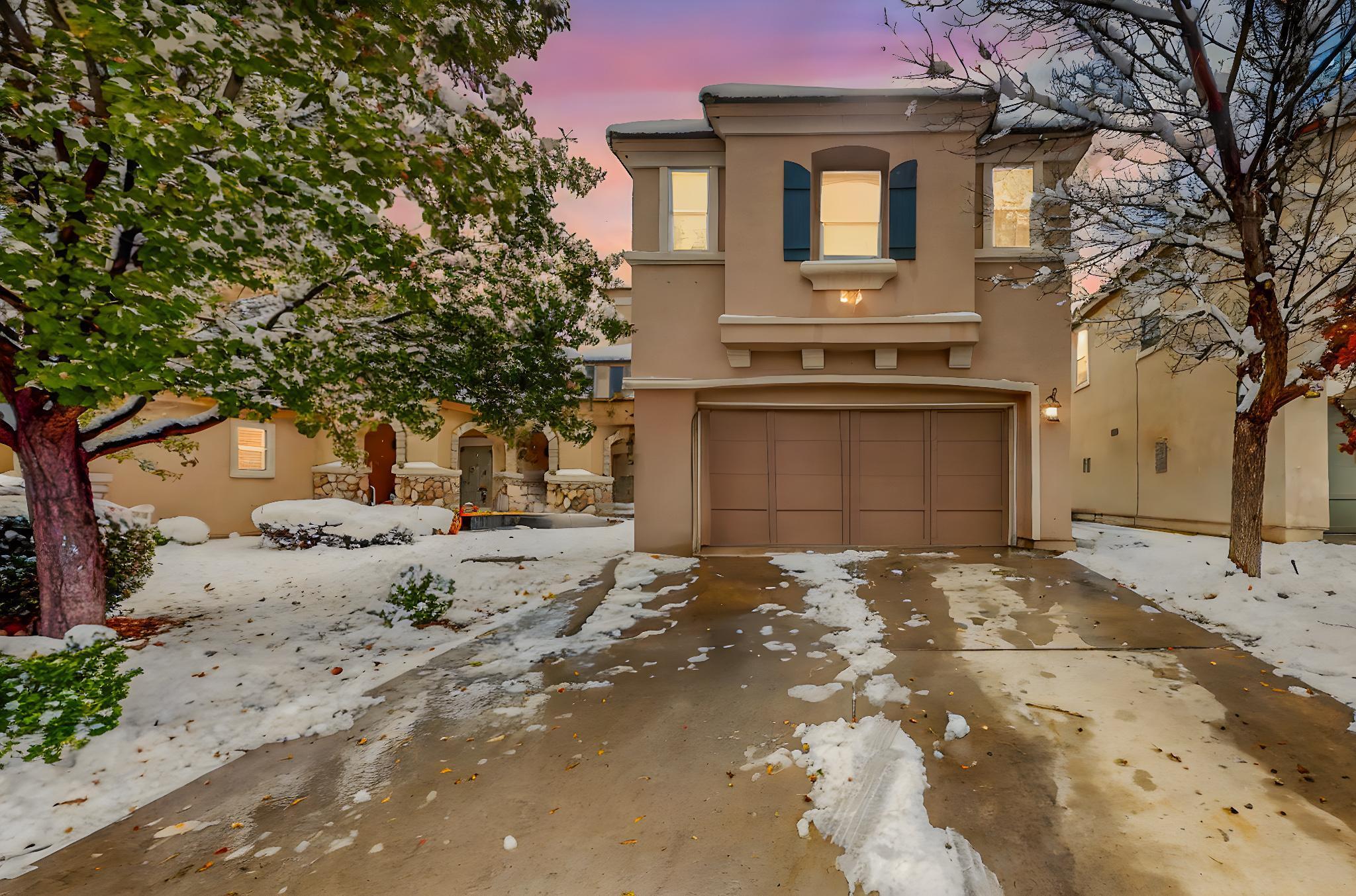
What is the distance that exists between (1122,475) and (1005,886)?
1412cm

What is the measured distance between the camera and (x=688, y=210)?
9.02m

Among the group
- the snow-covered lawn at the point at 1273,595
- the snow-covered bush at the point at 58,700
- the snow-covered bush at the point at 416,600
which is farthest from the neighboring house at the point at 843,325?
the snow-covered bush at the point at 58,700

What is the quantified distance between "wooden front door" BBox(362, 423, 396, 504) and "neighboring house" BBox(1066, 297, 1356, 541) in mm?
20669

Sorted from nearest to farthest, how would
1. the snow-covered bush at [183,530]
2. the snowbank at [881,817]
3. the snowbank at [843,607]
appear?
the snowbank at [881,817] → the snowbank at [843,607] → the snow-covered bush at [183,530]

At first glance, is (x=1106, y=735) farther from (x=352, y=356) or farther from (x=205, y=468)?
(x=205, y=468)

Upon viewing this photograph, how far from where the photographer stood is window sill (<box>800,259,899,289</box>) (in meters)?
8.18

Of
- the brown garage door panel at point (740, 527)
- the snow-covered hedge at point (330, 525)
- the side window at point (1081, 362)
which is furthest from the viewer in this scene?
the side window at point (1081, 362)

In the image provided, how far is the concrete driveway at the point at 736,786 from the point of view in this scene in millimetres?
2311

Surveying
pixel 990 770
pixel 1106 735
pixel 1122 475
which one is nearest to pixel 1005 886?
pixel 990 770

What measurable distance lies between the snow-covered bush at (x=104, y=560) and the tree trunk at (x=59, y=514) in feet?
1.62

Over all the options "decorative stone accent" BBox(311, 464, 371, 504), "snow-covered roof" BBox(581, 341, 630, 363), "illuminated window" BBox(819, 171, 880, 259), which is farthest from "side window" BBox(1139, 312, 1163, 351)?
"decorative stone accent" BBox(311, 464, 371, 504)

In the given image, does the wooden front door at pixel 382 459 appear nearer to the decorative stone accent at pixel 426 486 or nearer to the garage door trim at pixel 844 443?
the decorative stone accent at pixel 426 486

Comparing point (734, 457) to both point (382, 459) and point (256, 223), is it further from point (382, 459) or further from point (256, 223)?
point (382, 459)

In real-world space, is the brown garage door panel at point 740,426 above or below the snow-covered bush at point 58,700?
above
